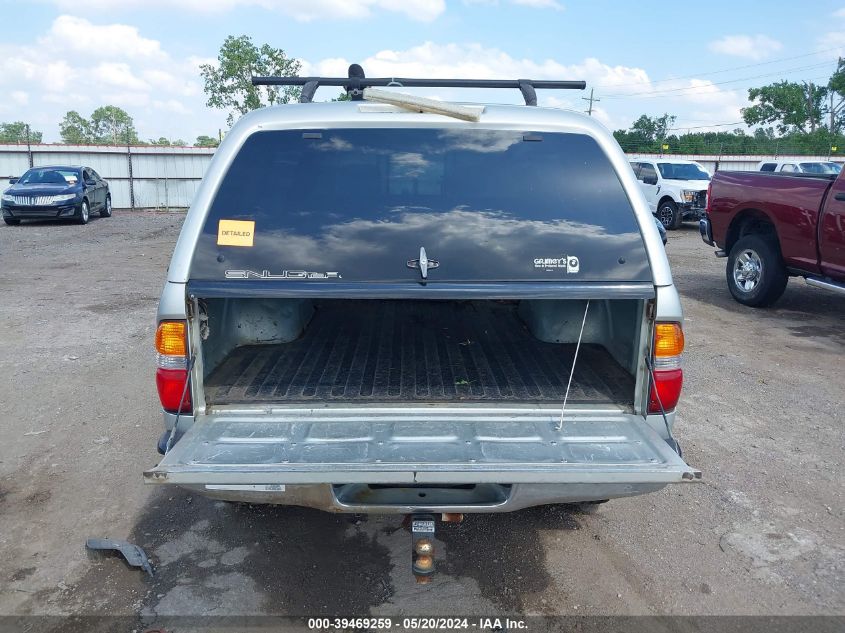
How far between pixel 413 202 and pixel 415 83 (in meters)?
1.74

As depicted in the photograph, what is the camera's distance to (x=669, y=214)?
59.9 ft

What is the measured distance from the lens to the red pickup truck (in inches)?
305

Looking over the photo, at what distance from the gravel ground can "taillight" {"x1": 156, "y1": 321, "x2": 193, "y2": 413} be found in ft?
3.00

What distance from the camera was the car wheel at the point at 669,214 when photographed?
709 inches

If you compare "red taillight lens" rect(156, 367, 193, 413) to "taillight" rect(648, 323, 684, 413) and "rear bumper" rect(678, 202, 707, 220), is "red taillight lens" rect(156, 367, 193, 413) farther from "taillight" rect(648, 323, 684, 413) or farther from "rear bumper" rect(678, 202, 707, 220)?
"rear bumper" rect(678, 202, 707, 220)

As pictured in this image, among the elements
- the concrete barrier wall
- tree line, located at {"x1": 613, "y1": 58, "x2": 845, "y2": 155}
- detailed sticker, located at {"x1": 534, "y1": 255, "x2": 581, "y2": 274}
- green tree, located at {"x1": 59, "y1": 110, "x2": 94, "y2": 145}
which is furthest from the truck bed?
green tree, located at {"x1": 59, "y1": 110, "x2": 94, "y2": 145}

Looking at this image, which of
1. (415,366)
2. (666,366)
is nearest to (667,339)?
(666,366)

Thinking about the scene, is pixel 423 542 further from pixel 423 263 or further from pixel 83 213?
pixel 83 213

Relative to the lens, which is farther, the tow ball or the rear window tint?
the rear window tint

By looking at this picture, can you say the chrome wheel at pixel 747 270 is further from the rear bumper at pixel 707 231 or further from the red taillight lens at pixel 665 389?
the red taillight lens at pixel 665 389

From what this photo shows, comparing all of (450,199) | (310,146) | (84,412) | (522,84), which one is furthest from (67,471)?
(522,84)

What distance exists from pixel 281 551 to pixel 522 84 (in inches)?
119

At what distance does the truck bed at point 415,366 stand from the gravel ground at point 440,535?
81cm

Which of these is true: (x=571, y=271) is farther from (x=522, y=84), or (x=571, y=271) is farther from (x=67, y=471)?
(x=67, y=471)
